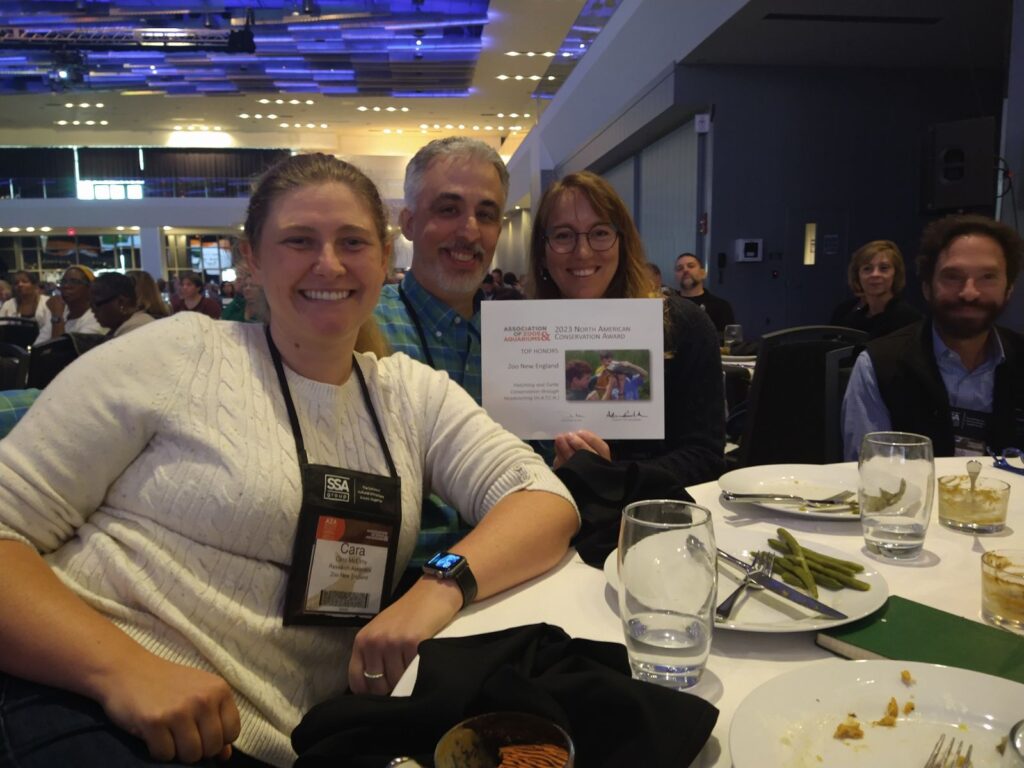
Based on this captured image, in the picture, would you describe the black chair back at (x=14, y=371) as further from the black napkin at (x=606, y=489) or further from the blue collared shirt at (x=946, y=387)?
the blue collared shirt at (x=946, y=387)

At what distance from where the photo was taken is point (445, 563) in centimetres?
112

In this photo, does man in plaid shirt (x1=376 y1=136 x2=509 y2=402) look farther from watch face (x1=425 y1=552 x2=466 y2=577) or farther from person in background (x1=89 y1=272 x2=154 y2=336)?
person in background (x1=89 y1=272 x2=154 y2=336)

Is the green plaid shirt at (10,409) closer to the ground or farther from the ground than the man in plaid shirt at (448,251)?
closer to the ground

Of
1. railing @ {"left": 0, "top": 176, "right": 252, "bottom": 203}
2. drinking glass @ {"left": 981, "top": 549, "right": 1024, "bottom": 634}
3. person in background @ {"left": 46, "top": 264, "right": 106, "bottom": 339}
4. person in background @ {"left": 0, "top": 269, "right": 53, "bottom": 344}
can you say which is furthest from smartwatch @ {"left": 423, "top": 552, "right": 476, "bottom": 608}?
railing @ {"left": 0, "top": 176, "right": 252, "bottom": 203}

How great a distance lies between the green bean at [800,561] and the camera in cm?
108

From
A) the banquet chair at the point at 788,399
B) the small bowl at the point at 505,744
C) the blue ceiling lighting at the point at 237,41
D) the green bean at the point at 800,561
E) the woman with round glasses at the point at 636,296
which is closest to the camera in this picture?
the small bowl at the point at 505,744

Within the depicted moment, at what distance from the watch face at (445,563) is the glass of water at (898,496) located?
73cm

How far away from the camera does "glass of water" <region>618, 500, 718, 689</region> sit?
0.85 metres

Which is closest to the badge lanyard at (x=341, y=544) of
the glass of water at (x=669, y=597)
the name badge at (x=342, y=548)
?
the name badge at (x=342, y=548)

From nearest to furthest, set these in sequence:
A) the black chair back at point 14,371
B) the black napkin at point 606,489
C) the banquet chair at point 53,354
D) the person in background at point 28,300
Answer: the black napkin at point 606,489, the black chair back at point 14,371, the banquet chair at point 53,354, the person in background at point 28,300

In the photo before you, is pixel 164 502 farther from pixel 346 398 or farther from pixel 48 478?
pixel 346 398

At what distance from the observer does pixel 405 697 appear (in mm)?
811

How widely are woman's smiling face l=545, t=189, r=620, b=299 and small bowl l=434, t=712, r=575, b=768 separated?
5.08 feet

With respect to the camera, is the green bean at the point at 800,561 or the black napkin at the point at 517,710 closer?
the black napkin at the point at 517,710
